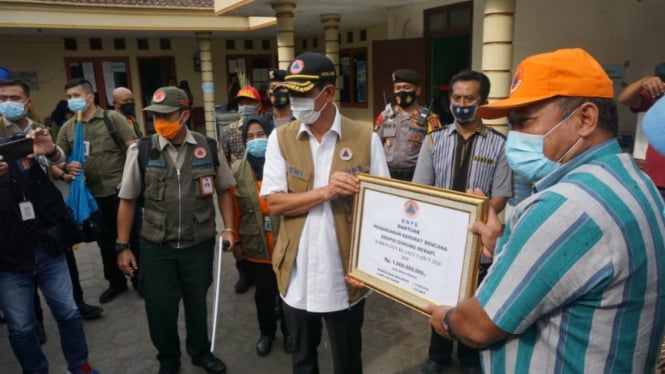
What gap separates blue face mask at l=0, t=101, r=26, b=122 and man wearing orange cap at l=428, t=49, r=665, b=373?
3393 millimetres

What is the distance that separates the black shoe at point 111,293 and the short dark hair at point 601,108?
4.41m

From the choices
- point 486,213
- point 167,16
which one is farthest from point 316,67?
point 167,16

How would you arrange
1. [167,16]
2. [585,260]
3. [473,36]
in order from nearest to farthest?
1. [585,260]
2. [473,36]
3. [167,16]

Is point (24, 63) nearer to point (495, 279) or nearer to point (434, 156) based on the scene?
point (434, 156)

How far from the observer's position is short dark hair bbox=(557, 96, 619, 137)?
47.4 inches

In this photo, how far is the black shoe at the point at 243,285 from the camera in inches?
179

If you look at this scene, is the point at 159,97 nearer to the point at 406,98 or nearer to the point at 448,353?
the point at 406,98

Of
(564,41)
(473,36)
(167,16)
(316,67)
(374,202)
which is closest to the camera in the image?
(374,202)

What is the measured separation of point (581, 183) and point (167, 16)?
11.8 meters

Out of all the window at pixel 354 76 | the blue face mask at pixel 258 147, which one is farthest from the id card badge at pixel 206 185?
the window at pixel 354 76

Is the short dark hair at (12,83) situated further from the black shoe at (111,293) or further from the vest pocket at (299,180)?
the vest pocket at (299,180)

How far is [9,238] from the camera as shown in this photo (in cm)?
270

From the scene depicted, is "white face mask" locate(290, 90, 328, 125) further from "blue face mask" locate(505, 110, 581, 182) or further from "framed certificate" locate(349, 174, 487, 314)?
"blue face mask" locate(505, 110, 581, 182)

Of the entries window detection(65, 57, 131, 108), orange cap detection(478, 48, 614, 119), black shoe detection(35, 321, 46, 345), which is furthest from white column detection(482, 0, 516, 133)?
window detection(65, 57, 131, 108)
